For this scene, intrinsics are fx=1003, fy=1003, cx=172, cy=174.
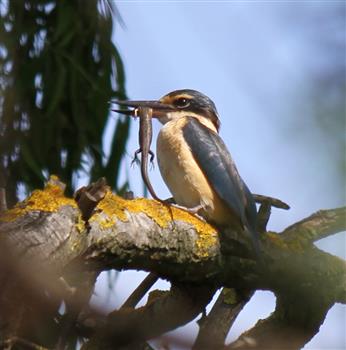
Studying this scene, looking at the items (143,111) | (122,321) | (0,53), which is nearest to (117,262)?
(122,321)

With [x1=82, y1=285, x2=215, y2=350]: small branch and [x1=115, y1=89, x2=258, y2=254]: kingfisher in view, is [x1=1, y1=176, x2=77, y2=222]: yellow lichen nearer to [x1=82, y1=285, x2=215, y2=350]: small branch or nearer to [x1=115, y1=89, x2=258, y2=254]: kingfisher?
[x1=82, y1=285, x2=215, y2=350]: small branch

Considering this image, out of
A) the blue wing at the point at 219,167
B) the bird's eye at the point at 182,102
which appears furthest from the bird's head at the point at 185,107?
the blue wing at the point at 219,167

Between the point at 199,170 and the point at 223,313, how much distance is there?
825 millimetres

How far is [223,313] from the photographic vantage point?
3436mm

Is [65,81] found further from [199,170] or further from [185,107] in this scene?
[199,170]

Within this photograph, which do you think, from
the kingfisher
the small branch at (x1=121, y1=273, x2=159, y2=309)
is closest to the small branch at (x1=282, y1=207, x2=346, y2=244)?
the kingfisher

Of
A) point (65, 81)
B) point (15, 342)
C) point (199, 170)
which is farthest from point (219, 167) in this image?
point (65, 81)

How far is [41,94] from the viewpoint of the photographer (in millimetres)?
6402

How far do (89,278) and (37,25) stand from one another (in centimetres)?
399

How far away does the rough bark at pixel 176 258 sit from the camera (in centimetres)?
245

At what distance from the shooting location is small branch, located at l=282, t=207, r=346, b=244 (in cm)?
343

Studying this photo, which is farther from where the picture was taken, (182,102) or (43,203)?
(182,102)

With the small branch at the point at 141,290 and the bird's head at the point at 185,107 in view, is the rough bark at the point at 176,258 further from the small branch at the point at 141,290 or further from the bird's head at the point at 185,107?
the bird's head at the point at 185,107

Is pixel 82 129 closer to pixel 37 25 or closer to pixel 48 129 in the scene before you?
pixel 48 129
